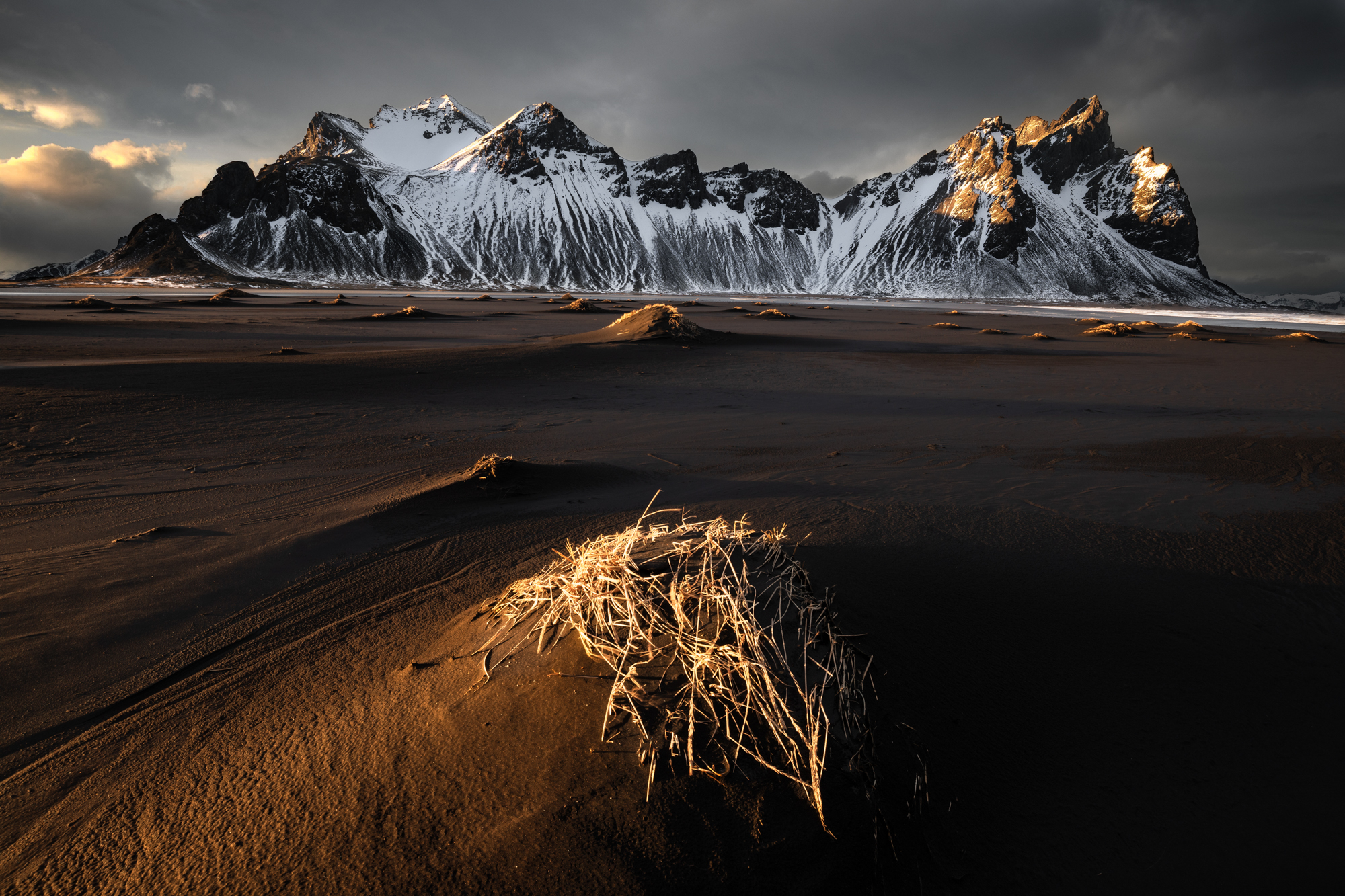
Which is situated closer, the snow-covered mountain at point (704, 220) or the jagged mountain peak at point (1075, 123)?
the snow-covered mountain at point (704, 220)

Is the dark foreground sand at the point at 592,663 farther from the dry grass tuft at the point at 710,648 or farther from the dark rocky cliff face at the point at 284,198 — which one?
the dark rocky cliff face at the point at 284,198

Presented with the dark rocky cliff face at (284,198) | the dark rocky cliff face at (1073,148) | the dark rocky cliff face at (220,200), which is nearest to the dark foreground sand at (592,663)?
the dark rocky cliff face at (284,198)

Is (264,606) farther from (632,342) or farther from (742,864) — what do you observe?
(632,342)

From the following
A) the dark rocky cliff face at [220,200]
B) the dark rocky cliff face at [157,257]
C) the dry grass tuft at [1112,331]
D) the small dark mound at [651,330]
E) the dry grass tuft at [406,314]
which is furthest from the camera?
the dark rocky cliff face at [220,200]

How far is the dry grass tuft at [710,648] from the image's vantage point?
1609 mm

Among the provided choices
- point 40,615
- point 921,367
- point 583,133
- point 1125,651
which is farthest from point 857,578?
point 583,133

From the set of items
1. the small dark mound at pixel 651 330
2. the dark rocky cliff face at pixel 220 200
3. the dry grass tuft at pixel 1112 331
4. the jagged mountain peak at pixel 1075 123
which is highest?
the jagged mountain peak at pixel 1075 123

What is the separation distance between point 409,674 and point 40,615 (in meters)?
1.98

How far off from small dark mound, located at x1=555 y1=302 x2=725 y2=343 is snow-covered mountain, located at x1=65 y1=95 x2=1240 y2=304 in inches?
4275

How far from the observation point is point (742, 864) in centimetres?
144

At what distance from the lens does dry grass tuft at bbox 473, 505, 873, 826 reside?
161 cm

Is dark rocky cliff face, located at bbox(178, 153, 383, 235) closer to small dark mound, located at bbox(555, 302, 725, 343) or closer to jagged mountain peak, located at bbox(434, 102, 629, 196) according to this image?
jagged mountain peak, located at bbox(434, 102, 629, 196)

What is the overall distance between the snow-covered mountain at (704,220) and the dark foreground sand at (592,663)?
117792mm

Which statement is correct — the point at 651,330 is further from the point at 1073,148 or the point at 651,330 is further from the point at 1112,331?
the point at 1073,148
